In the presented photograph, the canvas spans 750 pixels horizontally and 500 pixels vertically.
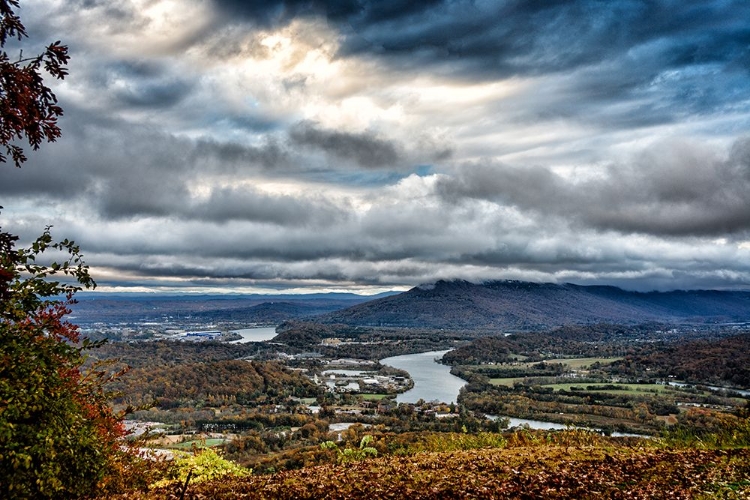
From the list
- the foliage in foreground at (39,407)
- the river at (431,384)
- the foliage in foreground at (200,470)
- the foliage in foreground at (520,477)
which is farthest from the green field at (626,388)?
the foliage in foreground at (39,407)

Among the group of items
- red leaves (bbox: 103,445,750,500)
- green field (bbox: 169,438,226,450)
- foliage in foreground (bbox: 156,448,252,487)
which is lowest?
green field (bbox: 169,438,226,450)

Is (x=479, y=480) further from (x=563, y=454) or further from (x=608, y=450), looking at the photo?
(x=608, y=450)

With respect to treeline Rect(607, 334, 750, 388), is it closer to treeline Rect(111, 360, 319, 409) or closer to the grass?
the grass

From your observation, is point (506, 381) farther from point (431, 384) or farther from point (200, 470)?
point (200, 470)

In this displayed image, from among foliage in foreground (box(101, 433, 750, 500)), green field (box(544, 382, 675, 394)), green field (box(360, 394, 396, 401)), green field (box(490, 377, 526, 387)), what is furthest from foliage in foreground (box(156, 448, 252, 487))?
green field (box(490, 377, 526, 387))

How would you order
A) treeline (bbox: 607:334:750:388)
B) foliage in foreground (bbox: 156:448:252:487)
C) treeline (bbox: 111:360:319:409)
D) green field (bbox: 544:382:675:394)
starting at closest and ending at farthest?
foliage in foreground (bbox: 156:448:252:487) → treeline (bbox: 111:360:319:409) → green field (bbox: 544:382:675:394) → treeline (bbox: 607:334:750:388)

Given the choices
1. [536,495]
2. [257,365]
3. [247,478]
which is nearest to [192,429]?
[257,365]

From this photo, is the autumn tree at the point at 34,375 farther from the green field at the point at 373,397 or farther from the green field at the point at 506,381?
the green field at the point at 506,381

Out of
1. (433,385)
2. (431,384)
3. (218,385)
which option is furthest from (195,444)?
(431,384)

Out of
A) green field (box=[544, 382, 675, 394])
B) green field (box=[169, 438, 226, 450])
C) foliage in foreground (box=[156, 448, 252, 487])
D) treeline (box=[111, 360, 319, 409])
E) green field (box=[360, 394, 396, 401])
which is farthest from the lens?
green field (box=[360, 394, 396, 401])
